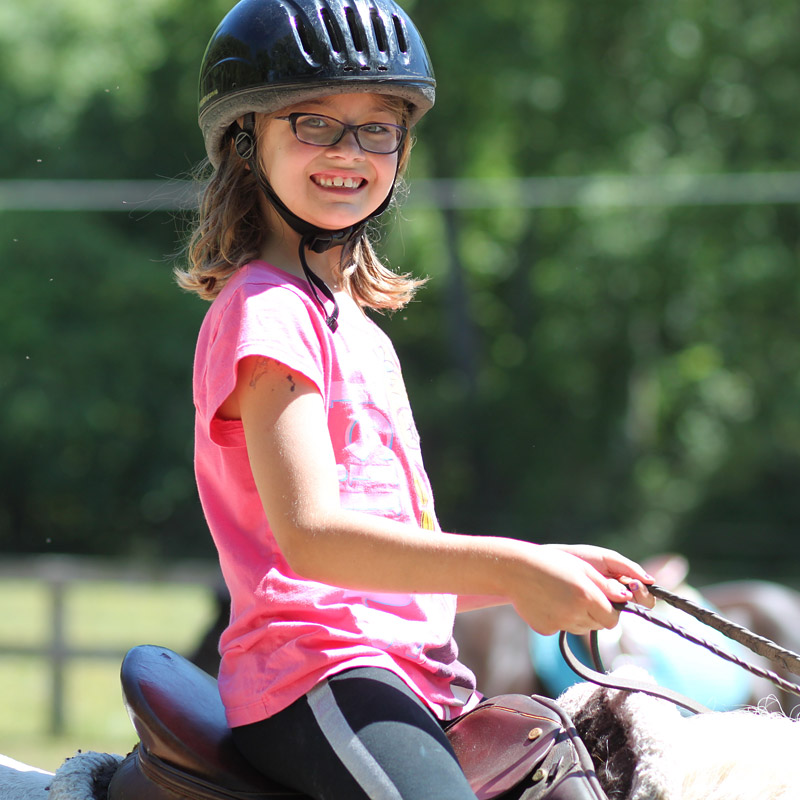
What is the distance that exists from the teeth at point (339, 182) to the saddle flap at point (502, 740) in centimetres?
87

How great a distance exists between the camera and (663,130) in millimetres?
19312

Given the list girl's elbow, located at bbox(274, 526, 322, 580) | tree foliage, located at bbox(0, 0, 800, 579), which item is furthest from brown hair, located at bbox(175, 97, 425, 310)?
tree foliage, located at bbox(0, 0, 800, 579)

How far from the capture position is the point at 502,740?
163 centimetres

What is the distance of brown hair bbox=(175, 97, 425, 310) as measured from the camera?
6.24 ft

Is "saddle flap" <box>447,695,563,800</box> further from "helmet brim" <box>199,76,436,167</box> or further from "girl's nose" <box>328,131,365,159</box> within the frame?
"helmet brim" <box>199,76,436,167</box>

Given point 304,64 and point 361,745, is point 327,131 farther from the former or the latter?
point 361,745

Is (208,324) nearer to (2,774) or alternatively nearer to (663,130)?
(2,774)

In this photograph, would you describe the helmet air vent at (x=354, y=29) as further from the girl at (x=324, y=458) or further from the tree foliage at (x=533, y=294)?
the tree foliage at (x=533, y=294)

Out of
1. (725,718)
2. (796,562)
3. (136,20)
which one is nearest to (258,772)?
(725,718)

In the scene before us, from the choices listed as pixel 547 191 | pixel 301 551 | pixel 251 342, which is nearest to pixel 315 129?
pixel 251 342

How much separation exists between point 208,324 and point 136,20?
65.7 ft

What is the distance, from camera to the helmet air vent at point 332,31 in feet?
5.92

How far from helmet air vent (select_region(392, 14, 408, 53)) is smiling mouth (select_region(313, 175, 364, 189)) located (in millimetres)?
261

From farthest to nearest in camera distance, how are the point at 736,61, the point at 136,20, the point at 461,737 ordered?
the point at 136,20 → the point at 736,61 → the point at 461,737
